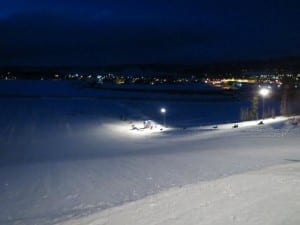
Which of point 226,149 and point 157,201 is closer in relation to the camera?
point 157,201

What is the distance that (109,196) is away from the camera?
11.0 meters

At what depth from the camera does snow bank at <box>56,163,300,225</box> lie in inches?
257

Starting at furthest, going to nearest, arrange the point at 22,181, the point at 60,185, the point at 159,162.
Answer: the point at 159,162, the point at 22,181, the point at 60,185

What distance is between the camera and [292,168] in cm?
1027

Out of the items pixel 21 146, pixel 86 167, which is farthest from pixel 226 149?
pixel 21 146

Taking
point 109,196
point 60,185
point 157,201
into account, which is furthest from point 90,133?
point 157,201

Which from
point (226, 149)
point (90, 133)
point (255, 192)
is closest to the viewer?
point (255, 192)

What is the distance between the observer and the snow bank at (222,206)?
21.5 ft

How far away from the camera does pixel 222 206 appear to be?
23.7 ft

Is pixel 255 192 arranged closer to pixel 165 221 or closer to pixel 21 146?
pixel 165 221

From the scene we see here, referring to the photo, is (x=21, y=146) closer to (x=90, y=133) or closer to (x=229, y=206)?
(x=90, y=133)

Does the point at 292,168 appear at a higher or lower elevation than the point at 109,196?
higher

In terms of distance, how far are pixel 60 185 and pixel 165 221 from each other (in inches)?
272

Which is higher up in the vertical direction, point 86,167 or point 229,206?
point 229,206
